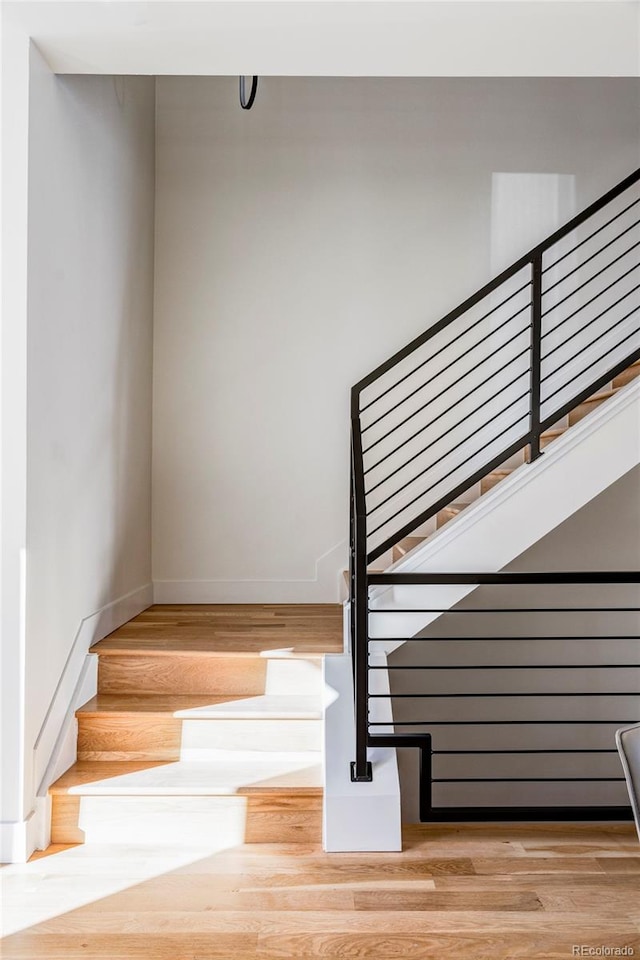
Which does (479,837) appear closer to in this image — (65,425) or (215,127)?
(65,425)

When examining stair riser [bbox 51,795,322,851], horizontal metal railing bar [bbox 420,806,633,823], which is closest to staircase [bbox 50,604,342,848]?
stair riser [bbox 51,795,322,851]

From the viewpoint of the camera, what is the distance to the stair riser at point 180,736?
301 cm

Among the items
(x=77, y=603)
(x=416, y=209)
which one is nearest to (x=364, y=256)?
(x=416, y=209)

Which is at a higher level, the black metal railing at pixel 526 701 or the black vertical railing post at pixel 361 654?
the black vertical railing post at pixel 361 654

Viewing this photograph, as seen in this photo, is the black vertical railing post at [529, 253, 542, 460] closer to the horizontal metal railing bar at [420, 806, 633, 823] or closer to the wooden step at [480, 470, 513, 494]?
the wooden step at [480, 470, 513, 494]

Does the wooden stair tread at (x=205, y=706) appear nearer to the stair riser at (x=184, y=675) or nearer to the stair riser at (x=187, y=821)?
the stair riser at (x=184, y=675)

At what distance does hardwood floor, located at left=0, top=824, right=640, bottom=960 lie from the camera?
212 cm

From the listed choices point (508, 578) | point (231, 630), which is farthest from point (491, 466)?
point (231, 630)

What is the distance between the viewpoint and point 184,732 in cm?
302

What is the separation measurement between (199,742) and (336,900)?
0.88 meters

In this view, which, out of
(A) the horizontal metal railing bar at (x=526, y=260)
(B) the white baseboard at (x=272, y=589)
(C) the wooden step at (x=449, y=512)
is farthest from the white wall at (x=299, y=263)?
(A) the horizontal metal railing bar at (x=526, y=260)

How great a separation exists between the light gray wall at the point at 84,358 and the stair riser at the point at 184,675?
0.66 feet

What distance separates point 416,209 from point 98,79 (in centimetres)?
197

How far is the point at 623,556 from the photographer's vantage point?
467cm
